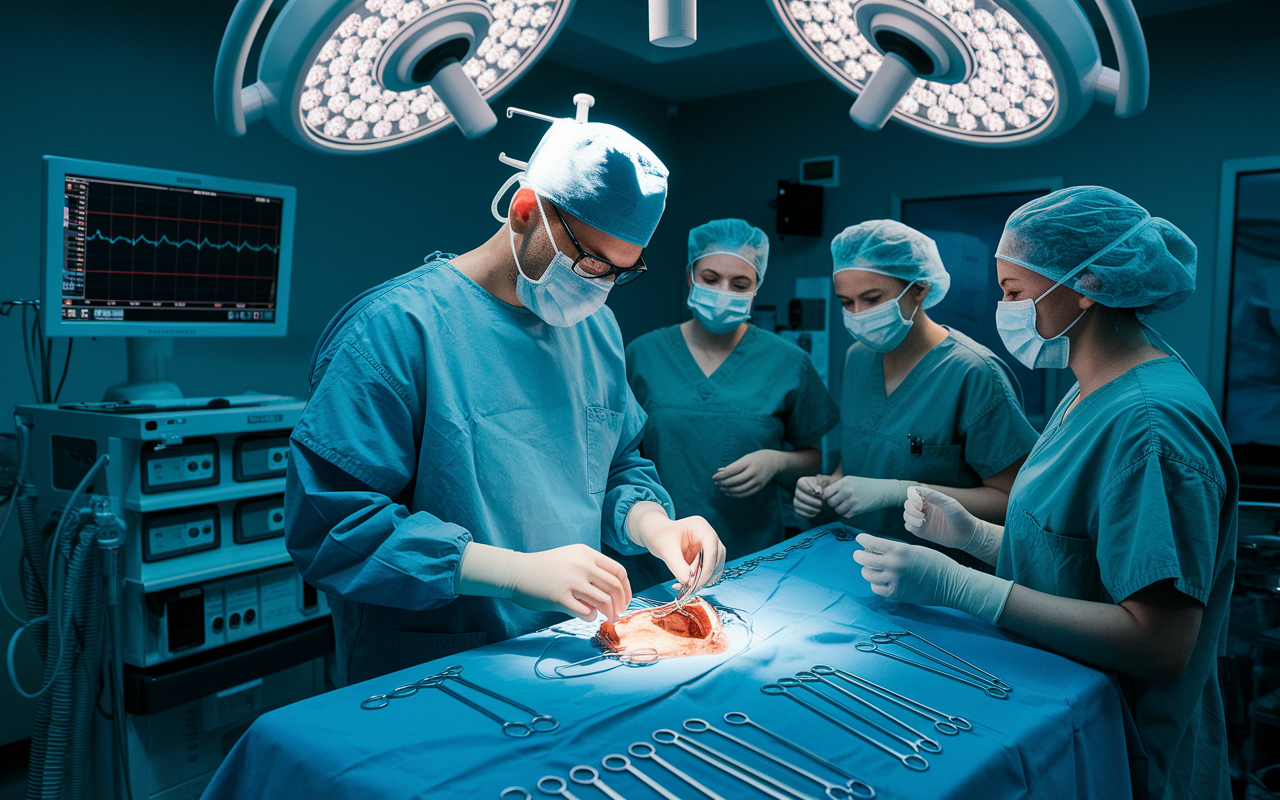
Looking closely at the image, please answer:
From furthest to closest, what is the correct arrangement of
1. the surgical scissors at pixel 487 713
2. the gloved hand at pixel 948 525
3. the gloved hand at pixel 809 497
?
1. the gloved hand at pixel 809 497
2. the gloved hand at pixel 948 525
3. the surgical scissors at pixel 487 713

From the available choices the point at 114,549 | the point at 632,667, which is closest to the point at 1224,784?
the point at 632,667

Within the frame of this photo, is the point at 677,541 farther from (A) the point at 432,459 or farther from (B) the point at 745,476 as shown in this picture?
(B) the point at 745,476

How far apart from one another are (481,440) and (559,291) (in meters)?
0.27

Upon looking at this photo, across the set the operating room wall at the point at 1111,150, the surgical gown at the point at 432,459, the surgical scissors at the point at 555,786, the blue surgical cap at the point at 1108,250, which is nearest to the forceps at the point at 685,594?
the surgical gown at the point at 432,459

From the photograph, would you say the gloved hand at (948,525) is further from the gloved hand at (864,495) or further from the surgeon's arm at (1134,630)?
the surgeon's arm at (1134,630)

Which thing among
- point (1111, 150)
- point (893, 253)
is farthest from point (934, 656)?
point (1111, 150)

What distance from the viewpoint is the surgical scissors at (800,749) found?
0.89m

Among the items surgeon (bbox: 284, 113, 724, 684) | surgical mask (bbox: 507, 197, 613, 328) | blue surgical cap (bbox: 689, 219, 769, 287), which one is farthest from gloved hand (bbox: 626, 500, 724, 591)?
blue surgical cap (bbox: 689, 219, 769, 287)

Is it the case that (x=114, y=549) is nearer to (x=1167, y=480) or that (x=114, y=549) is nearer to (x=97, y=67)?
(x=97, y=67)

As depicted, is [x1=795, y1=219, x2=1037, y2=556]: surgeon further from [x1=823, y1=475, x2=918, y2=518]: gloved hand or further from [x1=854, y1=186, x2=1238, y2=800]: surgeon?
[x1=854, y1=186, x2=1238, y2=800]: surgeon

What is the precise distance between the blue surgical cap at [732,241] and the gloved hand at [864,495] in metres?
0.70

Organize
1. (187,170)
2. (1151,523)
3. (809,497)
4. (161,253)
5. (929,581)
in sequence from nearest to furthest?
(1151,523), (929,581), (809,497), (161,253), (187,170)

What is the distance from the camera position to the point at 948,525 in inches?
64.6

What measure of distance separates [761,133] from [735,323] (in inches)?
96.9
